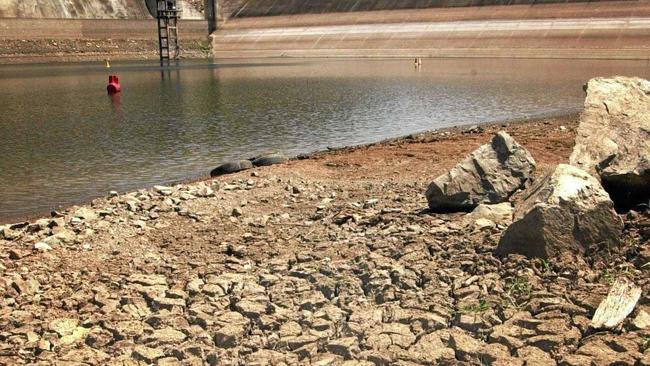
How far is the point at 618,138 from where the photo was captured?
29.9ft

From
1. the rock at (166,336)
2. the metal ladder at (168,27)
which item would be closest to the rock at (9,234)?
the rock at (166,336)

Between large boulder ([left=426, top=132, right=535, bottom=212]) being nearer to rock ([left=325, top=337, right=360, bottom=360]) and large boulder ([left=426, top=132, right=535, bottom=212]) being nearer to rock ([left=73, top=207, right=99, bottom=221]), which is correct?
rock ([left=325, top=337, right=360, bottom=360])

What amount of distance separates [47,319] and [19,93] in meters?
40.5

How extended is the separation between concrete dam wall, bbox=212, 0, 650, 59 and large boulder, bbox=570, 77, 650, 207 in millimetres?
59472

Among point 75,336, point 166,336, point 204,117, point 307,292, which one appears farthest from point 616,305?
point 204,117

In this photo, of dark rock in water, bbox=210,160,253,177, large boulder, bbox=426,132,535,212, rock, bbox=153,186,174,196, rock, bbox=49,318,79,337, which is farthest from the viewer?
dark rock in water, bbox=210,160,253,177

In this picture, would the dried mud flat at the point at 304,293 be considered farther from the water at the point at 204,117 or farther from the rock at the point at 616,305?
the water at the point at 204,117

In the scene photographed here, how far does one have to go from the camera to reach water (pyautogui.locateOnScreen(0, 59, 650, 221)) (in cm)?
1791

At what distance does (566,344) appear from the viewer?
5891mm

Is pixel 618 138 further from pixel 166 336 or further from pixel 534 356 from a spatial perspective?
pixel 166 336

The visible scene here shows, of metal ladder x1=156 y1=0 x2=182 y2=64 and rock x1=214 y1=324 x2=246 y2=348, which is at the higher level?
metal ladder x1=156 y1=0 x2=182 y2=64

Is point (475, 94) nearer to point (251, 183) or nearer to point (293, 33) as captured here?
point (251, 183)

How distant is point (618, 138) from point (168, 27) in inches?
3550

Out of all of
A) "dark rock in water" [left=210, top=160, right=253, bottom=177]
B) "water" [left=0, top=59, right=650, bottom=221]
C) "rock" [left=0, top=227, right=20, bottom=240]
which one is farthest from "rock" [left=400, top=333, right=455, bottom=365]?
"dark rock in water" [left=210, top=160, right=253, bottom=177]
